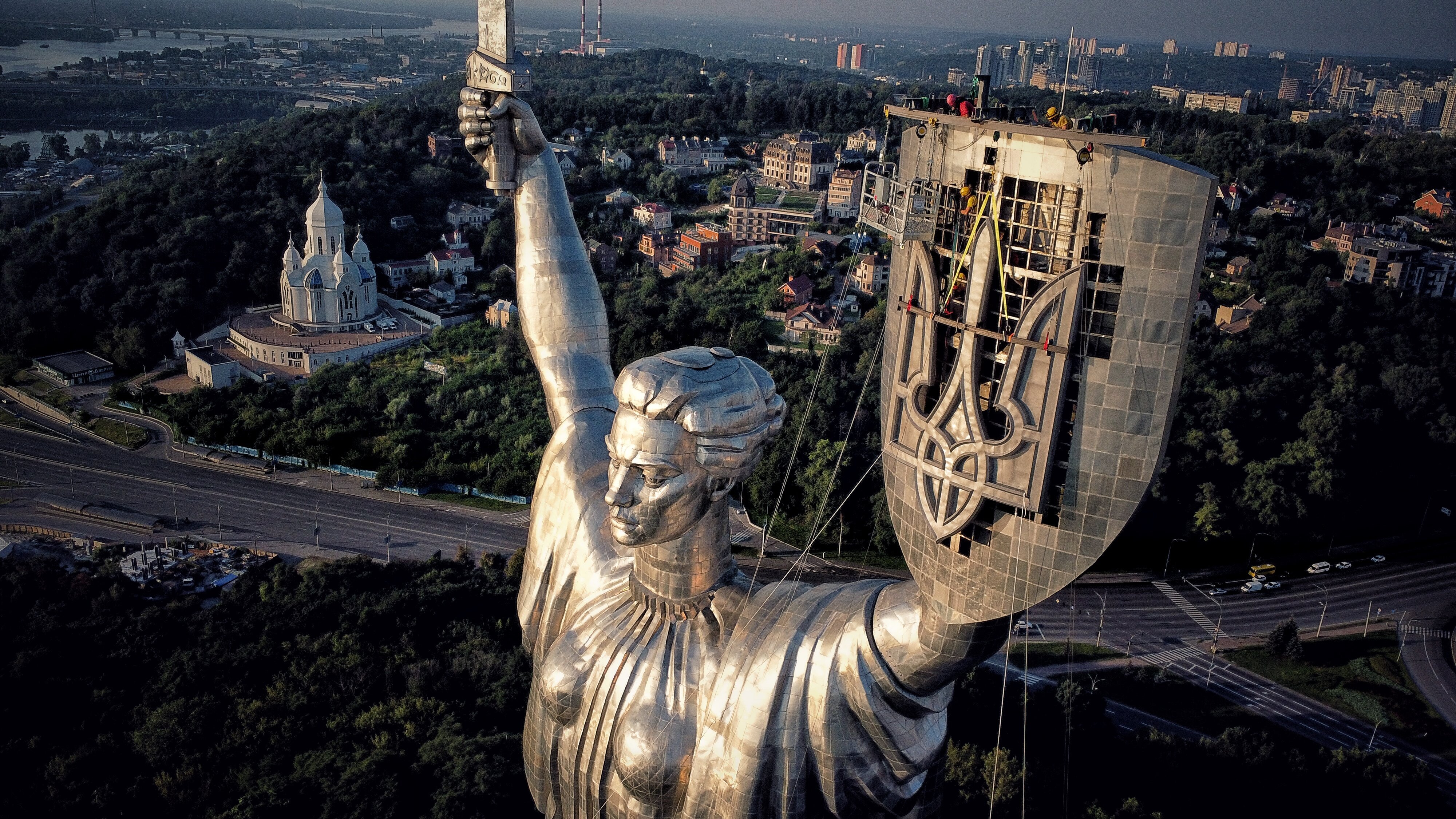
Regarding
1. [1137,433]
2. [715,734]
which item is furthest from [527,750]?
[1137,433]

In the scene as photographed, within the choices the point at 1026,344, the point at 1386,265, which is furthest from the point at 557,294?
the point at 1386,265

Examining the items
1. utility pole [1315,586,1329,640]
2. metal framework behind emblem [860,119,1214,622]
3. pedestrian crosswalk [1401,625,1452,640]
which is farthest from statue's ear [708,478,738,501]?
pedestrian crosswalk [1401,625,1452,640]

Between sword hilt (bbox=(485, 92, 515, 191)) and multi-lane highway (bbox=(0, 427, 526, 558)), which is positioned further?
multi-lane highway (bbox=(0, 427, 526, 558))

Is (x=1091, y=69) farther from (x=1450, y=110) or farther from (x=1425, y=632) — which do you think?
(x=1450, y=110)

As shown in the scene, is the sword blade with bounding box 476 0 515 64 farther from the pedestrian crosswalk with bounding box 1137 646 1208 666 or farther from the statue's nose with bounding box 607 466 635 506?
the pedestrian crosswalk with bounding box 1137 646 1208 666

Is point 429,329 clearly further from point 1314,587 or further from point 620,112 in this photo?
point 620,112

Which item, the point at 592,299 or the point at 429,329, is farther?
the point at 429,329

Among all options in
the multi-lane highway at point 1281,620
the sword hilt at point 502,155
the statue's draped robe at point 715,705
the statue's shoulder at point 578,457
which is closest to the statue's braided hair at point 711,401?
the statue's draped robe at point 715,705

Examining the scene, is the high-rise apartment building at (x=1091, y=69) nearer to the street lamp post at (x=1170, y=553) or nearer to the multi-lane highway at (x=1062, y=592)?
the multi-lane highway at (x=1062, y=592)
